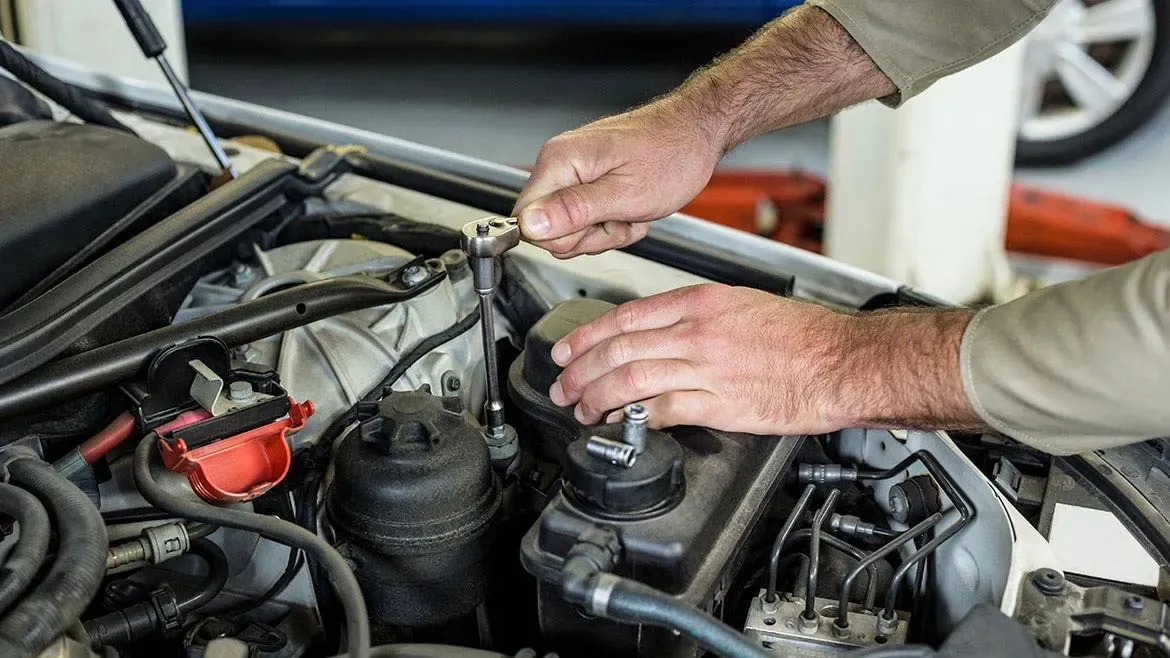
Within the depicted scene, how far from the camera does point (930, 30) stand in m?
1.41

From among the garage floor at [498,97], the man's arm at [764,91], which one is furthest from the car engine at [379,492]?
the garage floor at [498,97]

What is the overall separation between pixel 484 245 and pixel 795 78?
66 centimetres

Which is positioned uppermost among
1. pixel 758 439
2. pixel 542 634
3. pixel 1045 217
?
pixel 758 439

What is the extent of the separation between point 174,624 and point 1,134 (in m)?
0.69

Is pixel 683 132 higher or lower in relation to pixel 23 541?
higher

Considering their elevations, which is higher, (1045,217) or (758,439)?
(758,439)

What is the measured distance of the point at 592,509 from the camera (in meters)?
0.83

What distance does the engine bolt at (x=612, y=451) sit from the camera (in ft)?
2.67

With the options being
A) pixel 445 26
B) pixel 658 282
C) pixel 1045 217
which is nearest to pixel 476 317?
pixel 658 282

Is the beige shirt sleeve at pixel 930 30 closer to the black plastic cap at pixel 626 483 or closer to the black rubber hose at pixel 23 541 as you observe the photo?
the black plastic cap at pixel 626 483

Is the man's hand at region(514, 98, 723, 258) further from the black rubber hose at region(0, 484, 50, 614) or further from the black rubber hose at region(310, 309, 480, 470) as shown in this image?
the black rubber hose at region(0, 484, 50, 614)

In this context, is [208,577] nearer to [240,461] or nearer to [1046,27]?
[240,461]

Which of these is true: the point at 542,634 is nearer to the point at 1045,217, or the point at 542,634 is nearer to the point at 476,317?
the point at 476,317

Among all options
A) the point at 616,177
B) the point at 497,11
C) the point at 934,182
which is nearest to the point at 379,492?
the point at 616,177
